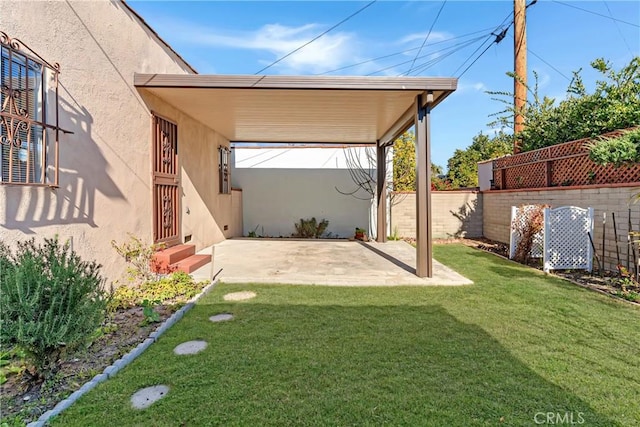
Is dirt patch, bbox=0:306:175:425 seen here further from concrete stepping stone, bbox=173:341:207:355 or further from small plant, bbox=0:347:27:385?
concrete stepping stone, bbox=173:341:207:355

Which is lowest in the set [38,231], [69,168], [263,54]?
[38,231]

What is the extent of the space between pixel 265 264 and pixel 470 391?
16.6 feet

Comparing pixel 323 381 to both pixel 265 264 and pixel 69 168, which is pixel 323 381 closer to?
pixel 69 168

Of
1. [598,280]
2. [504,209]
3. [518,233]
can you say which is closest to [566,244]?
[598,280]

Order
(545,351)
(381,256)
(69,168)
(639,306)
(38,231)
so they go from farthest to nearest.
→ (381,256)
(639,306)
(69,168)
(38,231)
(545,351)

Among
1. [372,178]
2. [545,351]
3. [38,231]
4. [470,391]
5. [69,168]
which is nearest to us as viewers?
[470,391]

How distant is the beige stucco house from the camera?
3377 millimetres

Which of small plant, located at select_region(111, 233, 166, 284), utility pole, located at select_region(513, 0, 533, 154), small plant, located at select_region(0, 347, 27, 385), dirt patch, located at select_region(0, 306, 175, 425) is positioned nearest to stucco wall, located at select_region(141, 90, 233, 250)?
small plant, located at select_region(111, 233, 166, 284)

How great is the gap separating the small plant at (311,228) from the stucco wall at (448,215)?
2538 mm

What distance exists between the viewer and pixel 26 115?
3381mm

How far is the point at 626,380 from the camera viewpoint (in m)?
2.61

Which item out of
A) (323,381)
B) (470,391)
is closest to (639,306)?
(470,391)

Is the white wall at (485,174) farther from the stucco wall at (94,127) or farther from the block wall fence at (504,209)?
the stucco wall at (94,127)

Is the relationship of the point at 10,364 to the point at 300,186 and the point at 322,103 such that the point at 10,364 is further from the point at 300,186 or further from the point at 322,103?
the point at 300,186
